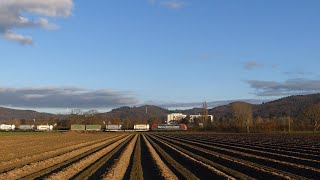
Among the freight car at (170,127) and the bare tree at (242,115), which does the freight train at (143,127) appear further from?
the bare tree at (242,115)

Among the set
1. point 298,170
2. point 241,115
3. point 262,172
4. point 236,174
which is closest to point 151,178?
point 236,174

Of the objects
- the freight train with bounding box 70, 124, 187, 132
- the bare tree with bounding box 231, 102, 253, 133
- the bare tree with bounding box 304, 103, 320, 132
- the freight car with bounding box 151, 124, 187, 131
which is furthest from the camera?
the freight car with bounding box 151, 124, 187, 131

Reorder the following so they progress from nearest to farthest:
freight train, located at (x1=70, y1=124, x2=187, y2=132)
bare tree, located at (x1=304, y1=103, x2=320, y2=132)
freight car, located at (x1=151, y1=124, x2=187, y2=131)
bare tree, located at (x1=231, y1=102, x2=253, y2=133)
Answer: bare tree, located at (x1=304, y1=103, x2=320, y2=132) → bare tree, located at (x1=231, y1=102, x2=253, y2=133) → freight train, located at (x1=70, y1=124, x2=187, y2=132) → freight car, located at (x1=151, y1=124, x2=187, y2=131)

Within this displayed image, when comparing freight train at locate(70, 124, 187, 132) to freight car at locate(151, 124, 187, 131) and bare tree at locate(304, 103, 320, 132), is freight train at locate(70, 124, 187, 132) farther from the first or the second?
bare tree at locate(304, 103, 320, 132)

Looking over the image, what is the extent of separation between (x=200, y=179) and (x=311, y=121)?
128 m

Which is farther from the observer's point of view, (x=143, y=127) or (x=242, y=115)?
(x=143, y=127)

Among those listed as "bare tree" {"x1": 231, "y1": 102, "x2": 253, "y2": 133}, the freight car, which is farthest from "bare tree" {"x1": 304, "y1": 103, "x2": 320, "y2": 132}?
the freight car

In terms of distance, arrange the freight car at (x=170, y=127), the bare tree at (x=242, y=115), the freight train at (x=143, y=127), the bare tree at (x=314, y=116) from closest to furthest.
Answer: the bare tree at (x=314, y=116)
the bare tree at (x=242, y=115)
the freight train at (x=143, y=127)
the freight car at (x=170, y=127)

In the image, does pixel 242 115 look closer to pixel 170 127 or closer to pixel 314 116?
pixel 314 116

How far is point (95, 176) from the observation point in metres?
20.7

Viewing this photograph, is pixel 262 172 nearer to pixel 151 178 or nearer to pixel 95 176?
pixel 151 178

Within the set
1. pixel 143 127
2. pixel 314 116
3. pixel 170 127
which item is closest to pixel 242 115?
pixel 314 116

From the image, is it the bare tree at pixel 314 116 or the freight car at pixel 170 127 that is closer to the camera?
the bare tree at pixel 314 116

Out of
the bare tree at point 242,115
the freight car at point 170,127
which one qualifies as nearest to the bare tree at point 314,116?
the bare tree at point 242,115
